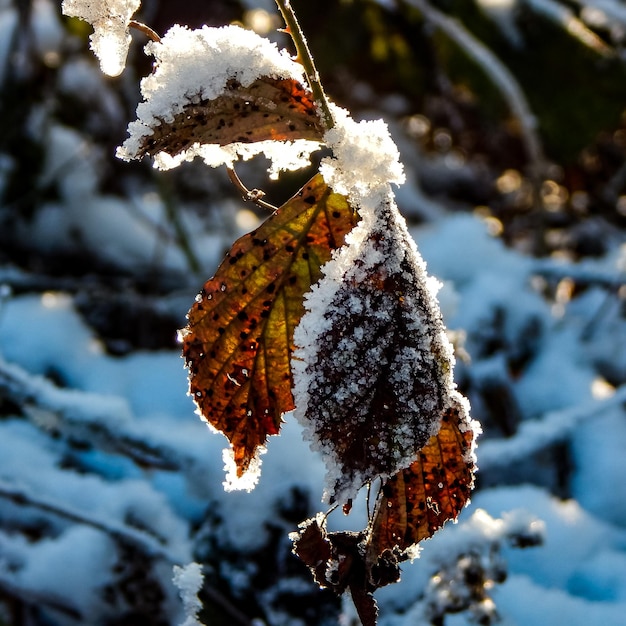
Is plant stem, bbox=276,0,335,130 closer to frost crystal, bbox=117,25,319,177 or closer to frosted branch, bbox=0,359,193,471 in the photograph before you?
frost crystal, bbox=117,25,319,177

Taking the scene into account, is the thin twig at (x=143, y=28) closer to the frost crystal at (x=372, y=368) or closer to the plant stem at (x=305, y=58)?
the plant stem at (x=305, y=58)

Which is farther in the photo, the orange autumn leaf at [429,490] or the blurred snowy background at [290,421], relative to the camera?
the blurred snowy background at [290,421]

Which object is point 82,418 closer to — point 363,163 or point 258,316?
point 258,316

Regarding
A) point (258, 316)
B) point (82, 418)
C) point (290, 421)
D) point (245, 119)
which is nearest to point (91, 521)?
point (82, 418)

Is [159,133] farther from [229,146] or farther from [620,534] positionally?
[620,534]

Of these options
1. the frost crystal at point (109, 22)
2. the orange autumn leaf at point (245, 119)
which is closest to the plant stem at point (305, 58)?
the orange autumn leaf at point (245, 119)

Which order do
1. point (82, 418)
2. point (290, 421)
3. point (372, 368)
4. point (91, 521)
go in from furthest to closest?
point (290, 421) → point (82, 418) → point (91, 521) → point (372, 368)

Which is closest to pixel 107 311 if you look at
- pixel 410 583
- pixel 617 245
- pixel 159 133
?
pixel 410 583
